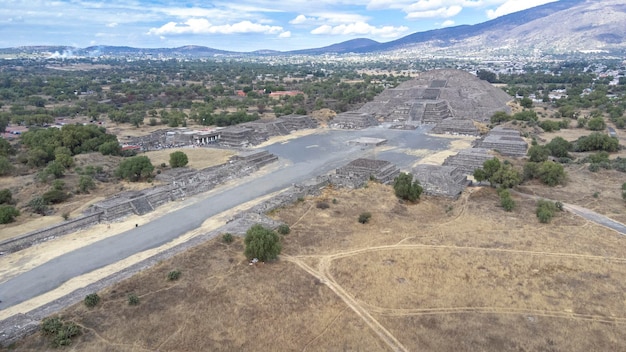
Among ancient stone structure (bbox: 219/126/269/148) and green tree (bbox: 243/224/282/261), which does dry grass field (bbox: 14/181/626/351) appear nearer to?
green tree (bbox: 243/224/282/261)

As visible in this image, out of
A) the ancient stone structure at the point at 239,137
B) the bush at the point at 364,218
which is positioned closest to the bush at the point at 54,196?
the ancient stone structure at the point at 239,137

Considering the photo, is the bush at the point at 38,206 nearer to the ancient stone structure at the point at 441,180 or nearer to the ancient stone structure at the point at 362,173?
the ancient stone structure at the point at 362,173

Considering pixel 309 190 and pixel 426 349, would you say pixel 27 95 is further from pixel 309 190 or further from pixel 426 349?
pixel 426 349

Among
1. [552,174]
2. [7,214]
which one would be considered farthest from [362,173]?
[7,214]

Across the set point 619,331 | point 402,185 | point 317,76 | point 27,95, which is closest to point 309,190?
point 402,185

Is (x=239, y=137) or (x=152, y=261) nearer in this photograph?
(x=152, y=261)

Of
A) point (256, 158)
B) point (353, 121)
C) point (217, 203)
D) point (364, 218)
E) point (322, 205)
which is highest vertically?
point (256, 158)

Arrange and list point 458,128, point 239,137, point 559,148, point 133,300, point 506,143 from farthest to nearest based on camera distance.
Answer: point 458,128 < point 239,137 < point 506,143 < point 559,148 < point 133,300

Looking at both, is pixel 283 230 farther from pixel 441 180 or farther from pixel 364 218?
pixel 441 180

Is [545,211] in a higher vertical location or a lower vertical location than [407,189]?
lower
